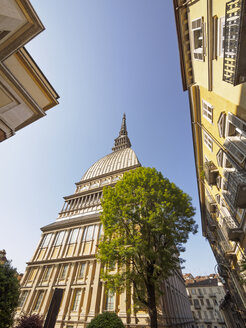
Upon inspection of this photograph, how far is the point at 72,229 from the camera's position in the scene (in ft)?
99.5

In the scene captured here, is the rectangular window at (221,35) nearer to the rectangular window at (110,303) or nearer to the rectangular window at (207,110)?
the rectangular window at (207,110)

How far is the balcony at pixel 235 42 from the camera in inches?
261

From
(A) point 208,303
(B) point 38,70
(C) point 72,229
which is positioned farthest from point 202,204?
(A) point 208,303

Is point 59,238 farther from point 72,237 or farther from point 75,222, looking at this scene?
point 75,222

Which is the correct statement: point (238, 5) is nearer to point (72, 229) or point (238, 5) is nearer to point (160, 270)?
point (160, 270)

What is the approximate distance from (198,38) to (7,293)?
26.3m

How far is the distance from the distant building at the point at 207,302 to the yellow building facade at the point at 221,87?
49892 millimetres

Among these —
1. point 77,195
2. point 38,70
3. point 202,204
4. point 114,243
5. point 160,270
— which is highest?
point 77,195

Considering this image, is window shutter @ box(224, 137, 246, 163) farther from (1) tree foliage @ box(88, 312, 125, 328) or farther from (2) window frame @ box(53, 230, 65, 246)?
(2) window frame @ box(53, 230, 65, 246)

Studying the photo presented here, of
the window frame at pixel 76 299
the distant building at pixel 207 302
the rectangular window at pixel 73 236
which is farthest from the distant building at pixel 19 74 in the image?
the distant building at pixel 207 302

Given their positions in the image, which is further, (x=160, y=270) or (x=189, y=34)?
(x=189, y=34)

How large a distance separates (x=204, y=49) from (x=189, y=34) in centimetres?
274

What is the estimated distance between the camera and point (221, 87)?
37.8 feet

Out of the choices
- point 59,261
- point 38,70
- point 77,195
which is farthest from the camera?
point 77,195
